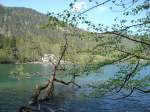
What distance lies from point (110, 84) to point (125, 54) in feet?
7.30

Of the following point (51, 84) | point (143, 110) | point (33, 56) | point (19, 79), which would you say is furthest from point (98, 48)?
point (33, 56)

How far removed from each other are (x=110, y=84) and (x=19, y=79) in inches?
2585

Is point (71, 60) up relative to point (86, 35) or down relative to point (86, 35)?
down

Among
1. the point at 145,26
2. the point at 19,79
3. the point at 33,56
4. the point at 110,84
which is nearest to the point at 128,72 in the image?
the point at 110,84

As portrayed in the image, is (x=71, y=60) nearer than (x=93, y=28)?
No

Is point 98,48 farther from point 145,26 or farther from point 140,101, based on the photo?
point 140,101

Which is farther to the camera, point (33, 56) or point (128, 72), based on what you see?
point (33, 56)

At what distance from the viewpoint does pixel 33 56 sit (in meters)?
194

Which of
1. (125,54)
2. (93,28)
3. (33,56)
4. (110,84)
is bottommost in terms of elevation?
(33,56)

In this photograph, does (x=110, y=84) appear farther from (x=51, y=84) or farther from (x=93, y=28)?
(x=51, y=84)

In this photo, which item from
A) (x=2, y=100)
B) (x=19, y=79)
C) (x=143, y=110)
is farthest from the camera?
(x=19, y=79)

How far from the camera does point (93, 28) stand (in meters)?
13.4

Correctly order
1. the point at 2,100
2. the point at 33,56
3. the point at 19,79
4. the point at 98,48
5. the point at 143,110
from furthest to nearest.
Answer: the point at 33,56 < the point at 19,79 < the point at 2,100 < the point at 143,110 < the point at 98,48

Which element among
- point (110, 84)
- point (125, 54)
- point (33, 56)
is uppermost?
point (125, 54)
